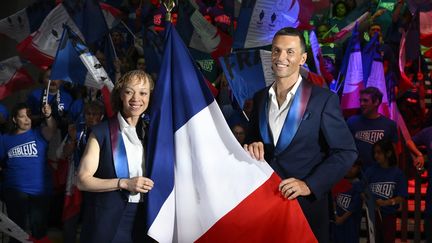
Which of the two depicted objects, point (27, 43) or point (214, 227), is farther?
point (27, 43)

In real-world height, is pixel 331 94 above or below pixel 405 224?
above

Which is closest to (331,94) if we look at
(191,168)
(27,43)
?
(191,168)

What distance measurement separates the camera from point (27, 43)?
8.76 meters

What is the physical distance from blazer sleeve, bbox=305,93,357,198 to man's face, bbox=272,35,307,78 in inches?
10.2

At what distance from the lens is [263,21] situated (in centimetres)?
838

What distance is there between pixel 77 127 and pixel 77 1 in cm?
196

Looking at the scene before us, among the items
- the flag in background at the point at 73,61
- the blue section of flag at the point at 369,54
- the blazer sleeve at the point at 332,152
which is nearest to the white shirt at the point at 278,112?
the blazer sleeve at the point at 332,152

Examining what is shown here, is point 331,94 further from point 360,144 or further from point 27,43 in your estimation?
point 27,43

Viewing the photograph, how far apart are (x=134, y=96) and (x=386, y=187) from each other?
4058 mm

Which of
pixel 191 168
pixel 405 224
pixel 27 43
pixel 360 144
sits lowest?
pixel 405 224

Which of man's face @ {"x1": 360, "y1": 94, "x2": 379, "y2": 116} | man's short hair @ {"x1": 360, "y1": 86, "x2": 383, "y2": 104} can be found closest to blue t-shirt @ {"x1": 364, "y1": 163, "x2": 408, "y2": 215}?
man's face @ {"x1": 360, "y1": 94, "x2": 379, "y2": 116}

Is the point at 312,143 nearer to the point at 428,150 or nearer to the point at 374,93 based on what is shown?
the point at 428,150

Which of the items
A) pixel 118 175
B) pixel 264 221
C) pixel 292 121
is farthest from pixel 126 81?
pixel 264 221

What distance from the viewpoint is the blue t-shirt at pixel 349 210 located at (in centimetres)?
752
